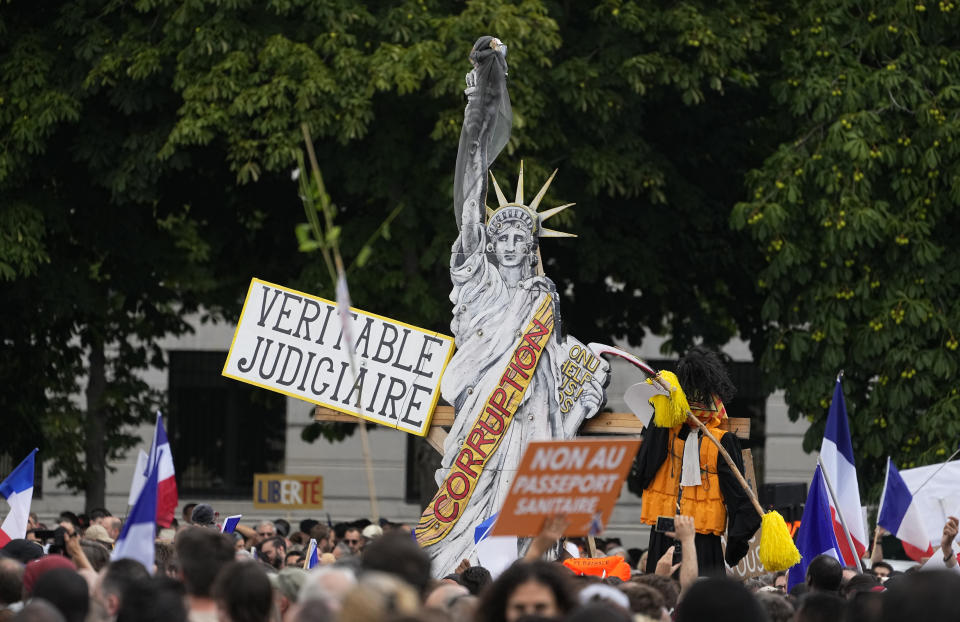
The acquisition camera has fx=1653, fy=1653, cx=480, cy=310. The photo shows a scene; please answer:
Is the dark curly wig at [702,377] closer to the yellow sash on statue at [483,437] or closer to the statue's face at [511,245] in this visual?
the yellow sash on statue at [483,437]

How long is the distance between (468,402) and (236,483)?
15.4 metres

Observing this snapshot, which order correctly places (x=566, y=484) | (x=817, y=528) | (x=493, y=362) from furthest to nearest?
(x=493, y=362)
(x=817, y=528)
(x=566, y=484)

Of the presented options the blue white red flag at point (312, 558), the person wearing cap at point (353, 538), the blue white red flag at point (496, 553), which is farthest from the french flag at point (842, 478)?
the person wearing cap at point (353, 538)

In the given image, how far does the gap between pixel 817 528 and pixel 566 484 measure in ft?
12.3

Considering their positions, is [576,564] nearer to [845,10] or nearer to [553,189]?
[553,189]

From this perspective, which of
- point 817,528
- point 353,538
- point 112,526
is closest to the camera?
point 817,528

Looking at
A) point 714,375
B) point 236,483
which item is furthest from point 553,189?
point 236,483

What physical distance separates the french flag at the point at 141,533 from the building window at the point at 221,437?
60.6ft

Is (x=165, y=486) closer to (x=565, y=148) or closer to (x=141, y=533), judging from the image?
(x=141, y=533)

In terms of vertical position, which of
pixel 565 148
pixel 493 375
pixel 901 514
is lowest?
pixel 901 514

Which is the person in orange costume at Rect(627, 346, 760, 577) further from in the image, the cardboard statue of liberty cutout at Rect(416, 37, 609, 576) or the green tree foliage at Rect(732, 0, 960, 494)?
the green tree foliage at Rect(732, 0, 960, 494)

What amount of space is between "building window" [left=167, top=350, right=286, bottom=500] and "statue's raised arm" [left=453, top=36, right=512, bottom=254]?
49.1ft

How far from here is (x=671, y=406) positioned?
9.80 metres

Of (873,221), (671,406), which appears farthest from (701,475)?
(873,221)
